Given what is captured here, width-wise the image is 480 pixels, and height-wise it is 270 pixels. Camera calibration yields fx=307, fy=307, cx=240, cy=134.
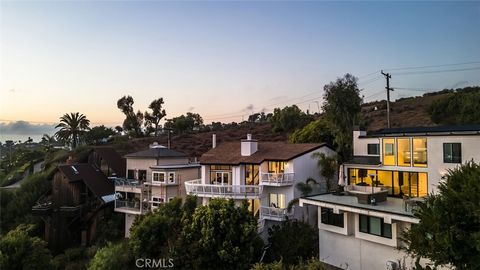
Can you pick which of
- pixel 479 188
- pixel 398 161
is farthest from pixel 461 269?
pixel 398 161

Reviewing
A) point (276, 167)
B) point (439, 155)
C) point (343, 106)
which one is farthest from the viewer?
point (343, 106)

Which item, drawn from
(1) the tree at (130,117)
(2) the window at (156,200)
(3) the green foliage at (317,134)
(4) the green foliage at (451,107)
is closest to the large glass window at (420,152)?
(3) the green foliage at (317,134)

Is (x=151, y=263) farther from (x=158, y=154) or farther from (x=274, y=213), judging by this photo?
(x=158, y=154)

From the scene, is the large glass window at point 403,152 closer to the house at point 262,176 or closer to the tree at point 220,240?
the house at point 262,176

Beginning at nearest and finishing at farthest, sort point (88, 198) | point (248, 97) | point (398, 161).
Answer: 1. point (398, 161)
2. point (88, 198)
3. point (248, 97)

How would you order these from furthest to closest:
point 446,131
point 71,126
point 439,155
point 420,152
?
point 71,126
point 420,152
point 446,131
point 439,155

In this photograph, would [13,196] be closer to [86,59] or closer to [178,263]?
[86,59]

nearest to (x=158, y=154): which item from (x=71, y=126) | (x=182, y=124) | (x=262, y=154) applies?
(x=262, y=154)
